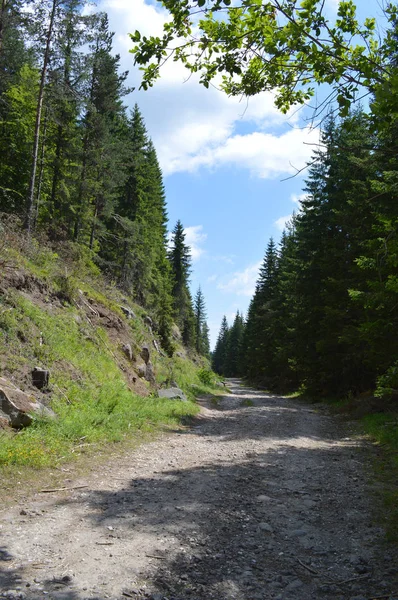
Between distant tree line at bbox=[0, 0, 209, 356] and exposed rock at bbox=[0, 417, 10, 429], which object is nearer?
exposed rock at bbox=[0, 417, 10, 429]

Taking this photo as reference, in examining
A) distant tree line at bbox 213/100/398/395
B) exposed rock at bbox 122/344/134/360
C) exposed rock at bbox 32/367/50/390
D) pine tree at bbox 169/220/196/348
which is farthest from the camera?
pine tree at bbox 169/220/196/348

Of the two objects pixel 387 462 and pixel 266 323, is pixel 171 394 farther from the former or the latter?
pixel 266 323

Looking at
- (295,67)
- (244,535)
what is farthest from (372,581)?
(295,67)

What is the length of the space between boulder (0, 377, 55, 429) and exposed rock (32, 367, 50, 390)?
111cm

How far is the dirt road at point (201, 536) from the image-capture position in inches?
135

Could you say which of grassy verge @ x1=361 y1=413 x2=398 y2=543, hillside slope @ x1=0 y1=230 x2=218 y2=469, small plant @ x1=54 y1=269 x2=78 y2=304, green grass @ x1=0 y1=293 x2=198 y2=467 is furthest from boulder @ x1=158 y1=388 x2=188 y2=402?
grassy verge @ x1=361 y1=413 x2=398 y2=543

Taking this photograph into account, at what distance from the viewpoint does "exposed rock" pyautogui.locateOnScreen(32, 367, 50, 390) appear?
9549 mm

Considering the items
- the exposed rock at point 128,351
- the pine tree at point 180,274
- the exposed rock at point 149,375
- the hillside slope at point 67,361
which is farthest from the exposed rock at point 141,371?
the pine tree at point 180,274

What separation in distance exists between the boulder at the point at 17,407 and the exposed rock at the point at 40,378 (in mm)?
1110

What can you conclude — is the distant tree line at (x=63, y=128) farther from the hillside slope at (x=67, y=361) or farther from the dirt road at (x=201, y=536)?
the dirt road at (x=201, y=536)

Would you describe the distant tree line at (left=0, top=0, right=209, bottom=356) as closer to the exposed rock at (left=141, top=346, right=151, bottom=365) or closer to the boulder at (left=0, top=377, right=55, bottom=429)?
the exposed rock at (left=141, top=346, right=151, bottom=365)

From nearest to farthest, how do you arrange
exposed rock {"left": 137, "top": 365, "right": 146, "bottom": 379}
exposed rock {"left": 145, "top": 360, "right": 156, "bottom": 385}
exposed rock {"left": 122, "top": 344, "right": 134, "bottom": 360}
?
exposed rock {"left": 122, "top": 344, "right": 134, "bottom": 360}
exposed rock {"left": 137, "top": 365, "right": 146, "bottom": 379}
exposed rock {"left": 145, "top": 360, "right": 156, "bottom": 385}

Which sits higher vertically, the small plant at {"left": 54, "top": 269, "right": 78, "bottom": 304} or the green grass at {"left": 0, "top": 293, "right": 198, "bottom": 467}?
the small plant at {"left": 54, "top": 269, "right": 78, "bottom": 304}

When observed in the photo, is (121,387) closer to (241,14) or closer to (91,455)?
(91,455)
